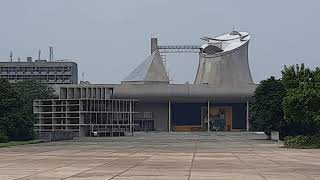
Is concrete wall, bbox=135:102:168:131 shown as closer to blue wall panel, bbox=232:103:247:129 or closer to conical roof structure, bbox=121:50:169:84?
conical roof structure, bbox=121:50:169:84

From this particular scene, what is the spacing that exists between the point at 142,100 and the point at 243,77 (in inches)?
1026

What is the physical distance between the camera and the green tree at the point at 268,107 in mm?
68750

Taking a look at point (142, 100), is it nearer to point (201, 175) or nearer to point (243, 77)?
point (243, 77)

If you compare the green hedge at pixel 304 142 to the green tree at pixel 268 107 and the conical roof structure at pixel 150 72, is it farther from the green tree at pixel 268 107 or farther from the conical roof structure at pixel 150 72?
the conical roof structure at pixel 150 72

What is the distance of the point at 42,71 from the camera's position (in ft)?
610

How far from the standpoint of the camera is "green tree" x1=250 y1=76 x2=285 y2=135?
68.8 meters

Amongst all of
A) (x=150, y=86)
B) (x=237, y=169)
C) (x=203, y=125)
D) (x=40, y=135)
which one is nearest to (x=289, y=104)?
(x=237, y=169)

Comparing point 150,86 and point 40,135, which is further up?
point 150,86

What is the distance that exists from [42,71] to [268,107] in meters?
125

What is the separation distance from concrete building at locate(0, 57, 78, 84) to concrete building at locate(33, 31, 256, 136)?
45.4 meters

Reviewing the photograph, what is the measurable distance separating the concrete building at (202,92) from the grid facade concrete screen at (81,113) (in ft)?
77.3

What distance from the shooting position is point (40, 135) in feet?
247

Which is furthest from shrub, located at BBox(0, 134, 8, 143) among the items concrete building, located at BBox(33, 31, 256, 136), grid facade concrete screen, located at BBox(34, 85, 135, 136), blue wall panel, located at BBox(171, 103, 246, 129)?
blue wall panel, located at BBox(171, 103, 246, 129)

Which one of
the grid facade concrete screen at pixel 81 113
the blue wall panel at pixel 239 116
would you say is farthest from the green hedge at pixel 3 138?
the blue wall panel at pixel 239 116
